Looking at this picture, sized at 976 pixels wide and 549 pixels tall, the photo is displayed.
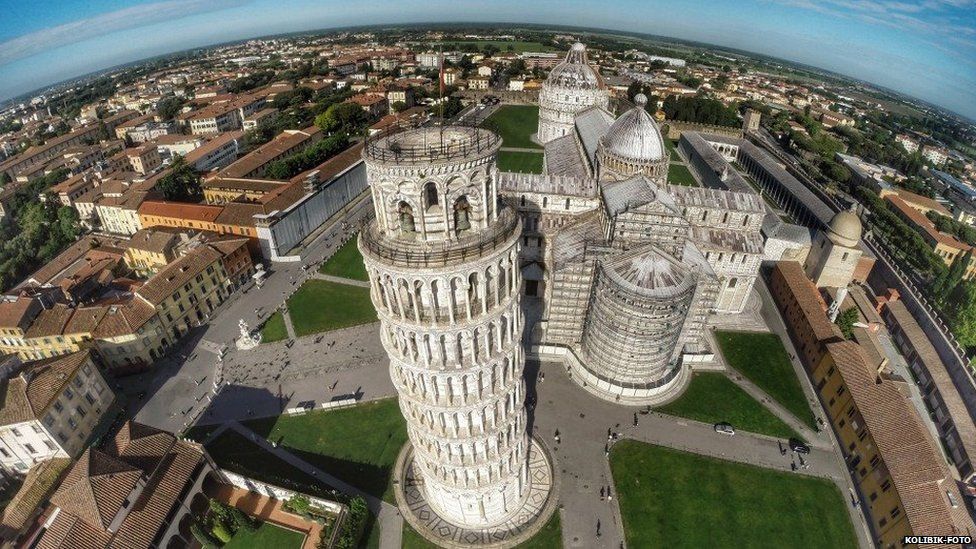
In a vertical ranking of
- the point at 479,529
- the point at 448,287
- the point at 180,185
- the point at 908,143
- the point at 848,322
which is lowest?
the point at 479,529

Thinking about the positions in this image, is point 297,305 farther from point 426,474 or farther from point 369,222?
point 369,222

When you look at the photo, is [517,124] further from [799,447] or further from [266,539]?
[266,539]

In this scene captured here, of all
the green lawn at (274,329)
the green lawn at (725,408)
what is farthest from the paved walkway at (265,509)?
the green lawn at (725,408)

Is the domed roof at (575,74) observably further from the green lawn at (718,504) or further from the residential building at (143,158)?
the residential building at (143,158)

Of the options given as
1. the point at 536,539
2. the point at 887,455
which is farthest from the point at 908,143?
the point at 536,539

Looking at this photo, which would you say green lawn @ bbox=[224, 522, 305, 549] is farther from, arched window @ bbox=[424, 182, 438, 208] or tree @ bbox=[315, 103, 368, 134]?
tree @ bbox=[315, 103, 368, 134]

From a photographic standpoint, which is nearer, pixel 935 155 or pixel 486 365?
pixel 486 365
